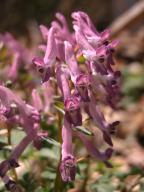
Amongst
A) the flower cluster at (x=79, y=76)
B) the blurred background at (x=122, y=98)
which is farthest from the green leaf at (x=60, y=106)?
the blurred background at (x=122, y=98)

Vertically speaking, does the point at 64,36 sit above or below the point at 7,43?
below

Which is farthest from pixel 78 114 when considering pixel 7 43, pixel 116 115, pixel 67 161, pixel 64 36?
pixel 116 115

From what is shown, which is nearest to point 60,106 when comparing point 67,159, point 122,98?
point 67,159

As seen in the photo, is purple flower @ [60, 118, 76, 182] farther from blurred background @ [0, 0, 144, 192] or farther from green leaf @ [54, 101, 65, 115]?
blurred background @ [0, 0, 144, 192]

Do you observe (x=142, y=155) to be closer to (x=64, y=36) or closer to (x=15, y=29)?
(x=64, y=36)

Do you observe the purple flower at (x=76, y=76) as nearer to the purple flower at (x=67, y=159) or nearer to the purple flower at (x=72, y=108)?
the purple flower at (x=72, y=108)

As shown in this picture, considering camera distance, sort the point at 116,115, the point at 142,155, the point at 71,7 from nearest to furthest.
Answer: the point at 142,155, the point at 116,115, the point at 71,7
